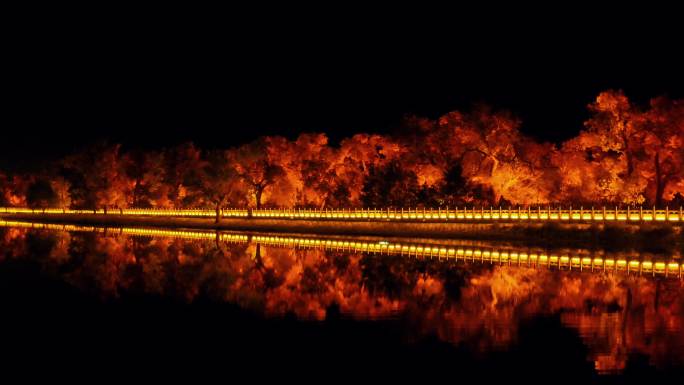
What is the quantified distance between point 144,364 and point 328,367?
2.97m

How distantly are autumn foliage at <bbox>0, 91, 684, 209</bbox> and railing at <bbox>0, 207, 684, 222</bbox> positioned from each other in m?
1.33

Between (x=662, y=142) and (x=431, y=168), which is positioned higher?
(x=662, y=142)

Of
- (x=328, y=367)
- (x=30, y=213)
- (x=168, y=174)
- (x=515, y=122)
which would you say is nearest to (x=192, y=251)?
(x=515, y=122)

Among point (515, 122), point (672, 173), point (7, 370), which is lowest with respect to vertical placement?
point (7, 370)

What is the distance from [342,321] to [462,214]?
27299 mm

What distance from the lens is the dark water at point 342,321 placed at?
12367 mm

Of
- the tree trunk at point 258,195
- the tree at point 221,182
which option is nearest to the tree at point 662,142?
the tree trunk at point 258,195

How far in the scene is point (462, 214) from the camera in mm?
42719

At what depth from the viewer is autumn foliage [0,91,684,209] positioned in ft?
130

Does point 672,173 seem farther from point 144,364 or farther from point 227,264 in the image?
point 144,364

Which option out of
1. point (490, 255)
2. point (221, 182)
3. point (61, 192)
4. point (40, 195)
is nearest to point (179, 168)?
point (221, 182)

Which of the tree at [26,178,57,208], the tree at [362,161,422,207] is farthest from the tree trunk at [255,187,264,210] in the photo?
the tree at [26,178,57,208]

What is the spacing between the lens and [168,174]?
6656cm

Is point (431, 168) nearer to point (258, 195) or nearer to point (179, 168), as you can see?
point (258, 195)
